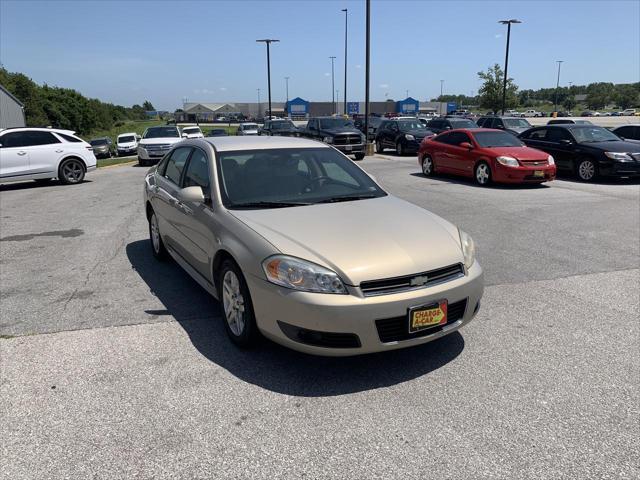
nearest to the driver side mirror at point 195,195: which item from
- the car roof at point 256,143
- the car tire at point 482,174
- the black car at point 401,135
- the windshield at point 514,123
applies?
the car roof at point 256,143

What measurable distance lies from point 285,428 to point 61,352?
208 cm

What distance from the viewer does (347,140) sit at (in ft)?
71.6

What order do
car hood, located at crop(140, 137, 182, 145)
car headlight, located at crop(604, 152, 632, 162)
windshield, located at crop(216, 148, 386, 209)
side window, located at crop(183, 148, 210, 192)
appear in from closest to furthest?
1. windshield, located at crop(216, 148, 386, 209)
2. side window, located at crop(183, 148, 210, 192)
3. car headlight, located at crop(604, 152, 632, 162)
4. car hood, located at crop(140, 137, 182, 145)

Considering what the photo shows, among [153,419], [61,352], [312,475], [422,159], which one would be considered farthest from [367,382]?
[422,159]

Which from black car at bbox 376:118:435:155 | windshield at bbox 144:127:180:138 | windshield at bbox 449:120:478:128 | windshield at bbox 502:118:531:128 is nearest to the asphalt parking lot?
windshield at bbox 144:127:180:138

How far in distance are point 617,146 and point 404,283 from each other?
13.6m

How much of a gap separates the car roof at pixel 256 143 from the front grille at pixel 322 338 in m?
2.13

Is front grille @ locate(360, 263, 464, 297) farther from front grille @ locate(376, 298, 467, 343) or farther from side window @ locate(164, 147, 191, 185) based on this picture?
side window @ locate(164, 147, 191, 185)

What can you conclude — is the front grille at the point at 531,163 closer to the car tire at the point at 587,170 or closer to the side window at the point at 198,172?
the car tire at the point at 587,170

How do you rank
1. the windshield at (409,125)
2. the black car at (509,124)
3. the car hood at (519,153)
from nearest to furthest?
the car hood at (519,153) < the black car at (509,124) < the windshield at (409,125)

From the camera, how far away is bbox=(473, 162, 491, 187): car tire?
13.6m

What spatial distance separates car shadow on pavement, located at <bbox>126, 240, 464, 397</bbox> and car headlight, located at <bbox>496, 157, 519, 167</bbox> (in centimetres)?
979

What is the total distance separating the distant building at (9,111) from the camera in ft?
142

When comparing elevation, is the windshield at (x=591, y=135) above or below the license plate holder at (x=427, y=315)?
above
